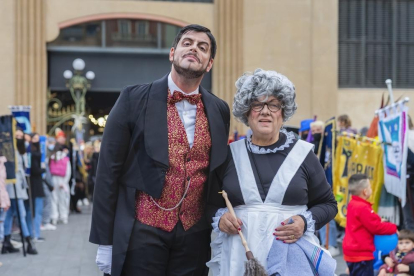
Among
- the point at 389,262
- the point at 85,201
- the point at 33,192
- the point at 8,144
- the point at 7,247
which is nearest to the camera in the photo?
the point at 389,262

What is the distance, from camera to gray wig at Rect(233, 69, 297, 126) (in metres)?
3.45

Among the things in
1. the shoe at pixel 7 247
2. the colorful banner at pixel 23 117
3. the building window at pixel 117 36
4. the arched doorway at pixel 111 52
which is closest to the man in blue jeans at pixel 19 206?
the shoe at pixel 7 247

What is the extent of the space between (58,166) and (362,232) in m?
7.70

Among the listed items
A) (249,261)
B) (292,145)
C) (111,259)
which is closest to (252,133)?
(292,145)

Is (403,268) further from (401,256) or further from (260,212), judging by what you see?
(260,212)

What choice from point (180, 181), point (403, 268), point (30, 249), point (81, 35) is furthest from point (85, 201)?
point (180, 181)

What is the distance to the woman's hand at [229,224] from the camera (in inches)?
133

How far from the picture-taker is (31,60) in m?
19.4

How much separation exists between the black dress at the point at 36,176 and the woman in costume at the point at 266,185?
7120 millimetres

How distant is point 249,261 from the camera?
320 centimetres

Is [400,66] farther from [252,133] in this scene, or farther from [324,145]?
[252,133]

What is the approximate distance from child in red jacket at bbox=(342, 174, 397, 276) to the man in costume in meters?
3.17

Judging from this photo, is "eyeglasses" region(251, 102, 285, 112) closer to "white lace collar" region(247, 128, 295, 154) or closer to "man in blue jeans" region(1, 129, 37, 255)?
"white lace collar" region(247, 128, 295, 154)

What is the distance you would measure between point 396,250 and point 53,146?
27.4 ft
